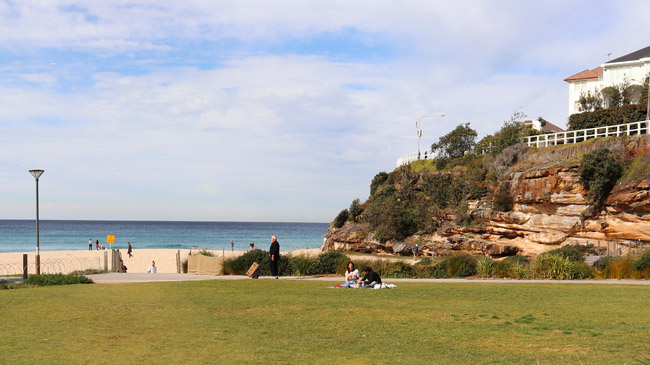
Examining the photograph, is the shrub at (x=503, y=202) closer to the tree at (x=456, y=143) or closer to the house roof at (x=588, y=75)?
the tree at (x=456, y=143)

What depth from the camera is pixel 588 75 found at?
6556 cm

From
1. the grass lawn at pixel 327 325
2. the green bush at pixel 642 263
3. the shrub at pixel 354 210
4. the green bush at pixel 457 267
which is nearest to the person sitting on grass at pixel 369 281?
the grass lawn at pixel 327 325

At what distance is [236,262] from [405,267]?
749 cm

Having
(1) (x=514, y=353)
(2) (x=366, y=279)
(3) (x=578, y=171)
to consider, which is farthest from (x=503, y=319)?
(3) (x=578, y=171)

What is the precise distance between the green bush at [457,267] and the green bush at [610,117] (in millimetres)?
27920

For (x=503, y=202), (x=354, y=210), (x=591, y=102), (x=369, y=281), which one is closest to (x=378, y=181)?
(x=354, y=210)

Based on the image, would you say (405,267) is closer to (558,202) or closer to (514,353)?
(514,353)

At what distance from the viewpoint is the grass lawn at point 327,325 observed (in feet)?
28.0

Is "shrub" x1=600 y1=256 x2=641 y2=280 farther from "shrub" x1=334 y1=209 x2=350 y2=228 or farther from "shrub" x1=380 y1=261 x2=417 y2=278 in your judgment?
"shrub" x1=334 y1=209 x2=350 y2=228

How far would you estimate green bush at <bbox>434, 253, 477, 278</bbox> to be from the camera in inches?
940

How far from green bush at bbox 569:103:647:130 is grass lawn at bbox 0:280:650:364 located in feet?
107

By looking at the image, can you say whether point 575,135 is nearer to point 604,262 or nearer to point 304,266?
point 604,262

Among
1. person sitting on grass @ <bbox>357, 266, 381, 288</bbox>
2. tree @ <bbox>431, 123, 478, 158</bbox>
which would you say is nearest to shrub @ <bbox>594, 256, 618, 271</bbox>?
person sitting on grass @ <bbox>357, 266, 381, 288</bbox>

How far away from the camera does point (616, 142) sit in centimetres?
3950
